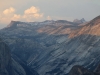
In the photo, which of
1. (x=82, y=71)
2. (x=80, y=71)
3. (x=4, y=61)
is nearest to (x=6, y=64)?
(x=4, y=61)

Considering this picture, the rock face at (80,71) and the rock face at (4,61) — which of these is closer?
the rock face at (80,71)

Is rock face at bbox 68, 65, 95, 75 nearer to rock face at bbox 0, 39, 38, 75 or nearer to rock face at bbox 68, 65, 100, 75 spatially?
rock face at bbox 68, 65, 100, 75

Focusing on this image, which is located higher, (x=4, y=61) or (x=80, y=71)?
(x=4, y=61)

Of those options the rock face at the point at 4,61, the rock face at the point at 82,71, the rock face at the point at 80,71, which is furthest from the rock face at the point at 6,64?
the rock face at the point at 82,71

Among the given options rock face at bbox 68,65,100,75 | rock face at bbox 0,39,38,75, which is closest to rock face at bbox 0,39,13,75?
rock face at bbox 0,39,38,75

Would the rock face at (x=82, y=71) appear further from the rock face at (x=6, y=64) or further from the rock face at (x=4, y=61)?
the rock face at (x=4, y=61)

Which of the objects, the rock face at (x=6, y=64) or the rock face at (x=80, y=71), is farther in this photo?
the rock face at (x=6, y=64)

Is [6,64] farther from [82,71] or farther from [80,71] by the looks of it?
[82,71]

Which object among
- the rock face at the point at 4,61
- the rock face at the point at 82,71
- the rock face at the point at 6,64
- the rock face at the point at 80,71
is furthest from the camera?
the rock face at the point at 6,64

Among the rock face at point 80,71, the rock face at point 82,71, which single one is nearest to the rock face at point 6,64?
the rock face at point 80,71

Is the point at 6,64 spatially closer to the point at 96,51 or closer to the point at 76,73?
the point at 96,51

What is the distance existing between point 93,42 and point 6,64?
206 ft

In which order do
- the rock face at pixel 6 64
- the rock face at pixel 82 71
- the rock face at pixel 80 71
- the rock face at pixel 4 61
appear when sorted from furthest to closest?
the rock face at pixel 6 64
the rock face at pixel 4 61
the rock face at pixel 80 71
the rock face at pixel 82 71

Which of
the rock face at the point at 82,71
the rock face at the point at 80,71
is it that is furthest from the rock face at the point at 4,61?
the rock face at the point at 82,71
